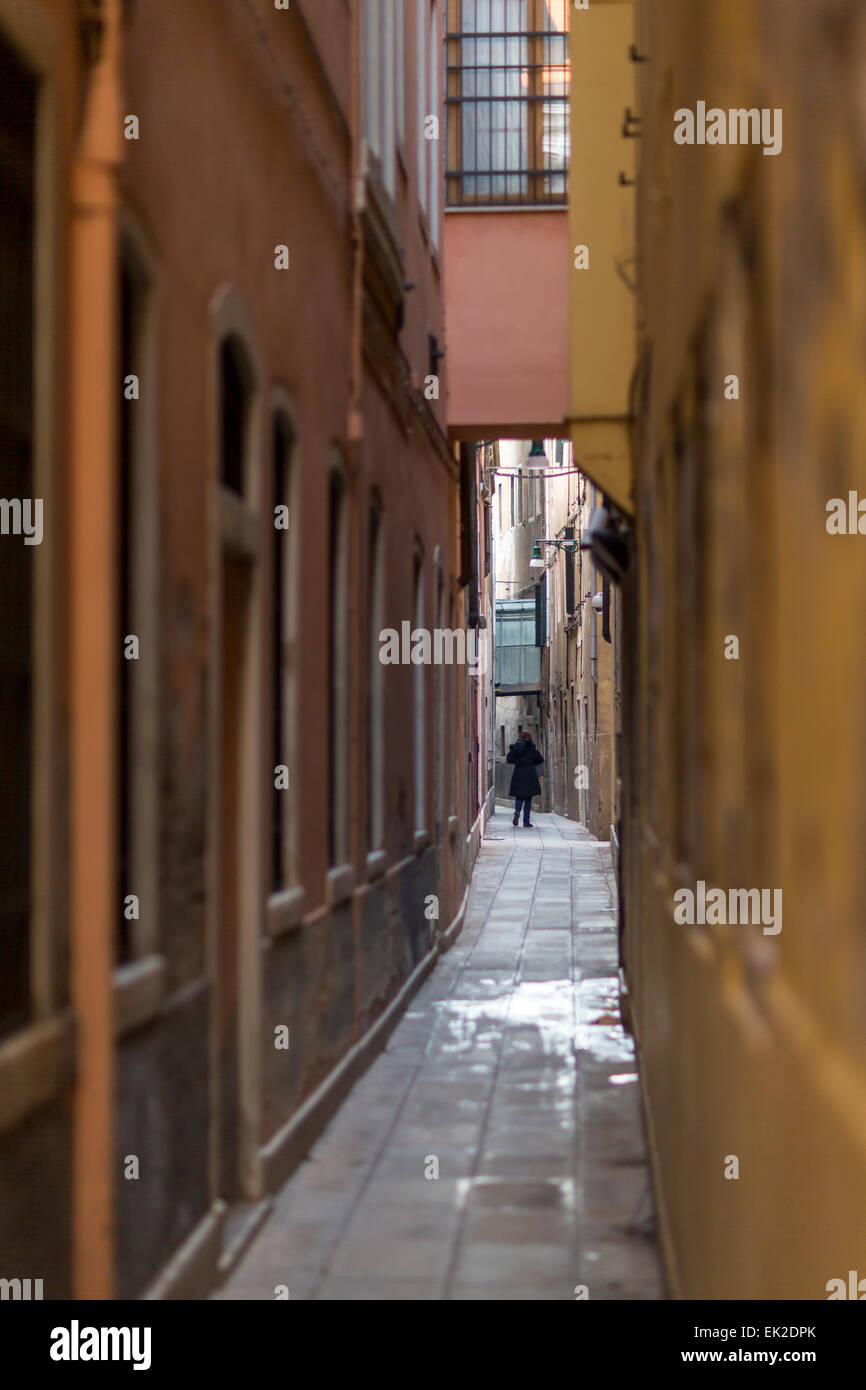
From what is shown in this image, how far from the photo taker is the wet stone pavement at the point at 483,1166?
21.3ft

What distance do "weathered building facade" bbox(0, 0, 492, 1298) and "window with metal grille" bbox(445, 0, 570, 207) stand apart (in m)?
6.90

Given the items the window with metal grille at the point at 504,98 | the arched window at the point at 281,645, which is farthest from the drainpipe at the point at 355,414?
the window with metal grille at the point at 504,98

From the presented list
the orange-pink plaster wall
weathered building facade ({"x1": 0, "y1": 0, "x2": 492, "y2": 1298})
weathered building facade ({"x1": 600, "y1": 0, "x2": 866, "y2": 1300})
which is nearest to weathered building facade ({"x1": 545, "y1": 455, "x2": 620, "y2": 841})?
the orange-pink plaster wall

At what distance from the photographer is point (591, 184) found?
39.4ft

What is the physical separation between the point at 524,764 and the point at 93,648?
32008 millimetres

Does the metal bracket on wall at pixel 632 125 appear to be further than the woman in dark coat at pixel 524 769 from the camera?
No

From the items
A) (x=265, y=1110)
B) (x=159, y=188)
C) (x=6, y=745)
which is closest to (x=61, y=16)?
(x=159, y=188)

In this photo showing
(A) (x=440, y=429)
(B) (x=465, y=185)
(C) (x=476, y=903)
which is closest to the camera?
(A) (x=440, y=429)

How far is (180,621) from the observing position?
594cm

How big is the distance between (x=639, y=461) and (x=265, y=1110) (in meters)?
4.37

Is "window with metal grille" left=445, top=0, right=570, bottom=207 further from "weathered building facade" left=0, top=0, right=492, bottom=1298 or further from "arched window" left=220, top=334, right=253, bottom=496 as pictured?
"arched window" left=220, top=334, right=253, bottom=496

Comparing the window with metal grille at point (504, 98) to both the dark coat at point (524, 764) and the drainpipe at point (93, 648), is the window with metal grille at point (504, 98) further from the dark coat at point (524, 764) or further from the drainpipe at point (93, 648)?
the dark coat at point (524, 764)

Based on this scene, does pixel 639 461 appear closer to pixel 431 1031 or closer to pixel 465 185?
pixel 431 1031

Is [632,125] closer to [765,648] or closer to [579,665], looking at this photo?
[765,648]
